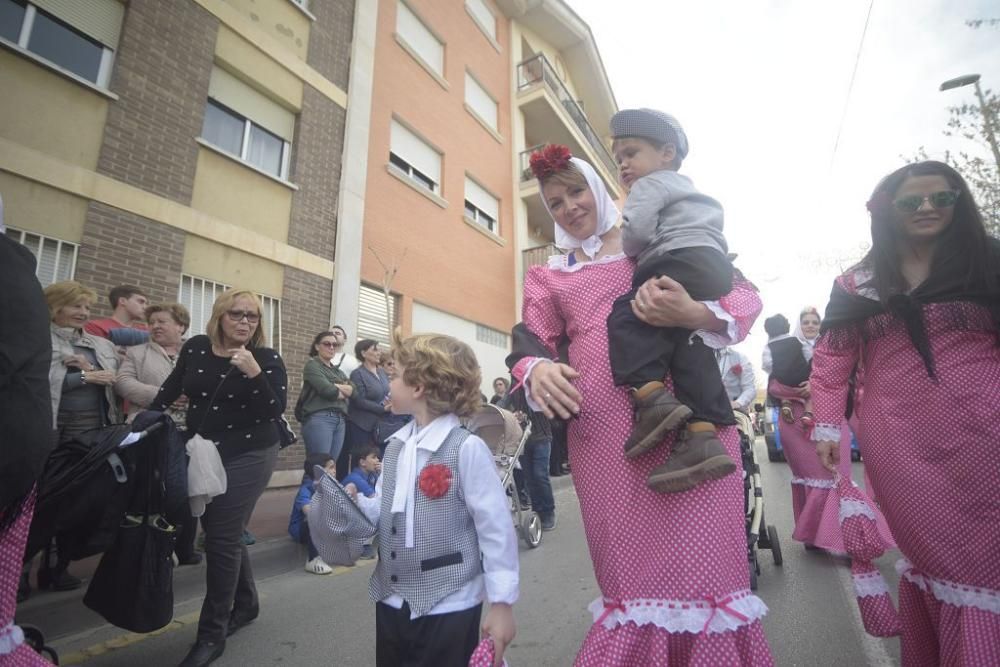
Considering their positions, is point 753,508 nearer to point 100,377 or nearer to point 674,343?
point 674,343

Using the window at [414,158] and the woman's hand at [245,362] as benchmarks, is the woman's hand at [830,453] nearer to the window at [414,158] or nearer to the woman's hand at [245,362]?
the woman's hand at [245,362]

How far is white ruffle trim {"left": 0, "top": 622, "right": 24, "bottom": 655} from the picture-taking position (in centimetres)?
135

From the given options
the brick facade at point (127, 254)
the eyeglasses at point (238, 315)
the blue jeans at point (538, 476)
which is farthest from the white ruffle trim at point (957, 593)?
the brick facade at point (127, 254)

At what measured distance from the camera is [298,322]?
8.33 m

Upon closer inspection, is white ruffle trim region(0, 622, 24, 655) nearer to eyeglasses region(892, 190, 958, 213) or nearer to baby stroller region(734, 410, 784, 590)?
eyeglasses region(892, 190, 958, 213)

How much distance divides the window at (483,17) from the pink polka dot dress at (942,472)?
15.4 meters

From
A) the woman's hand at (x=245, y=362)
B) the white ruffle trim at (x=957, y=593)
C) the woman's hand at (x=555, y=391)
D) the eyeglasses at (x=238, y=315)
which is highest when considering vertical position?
the eyeglasses at (x=238, y=315)

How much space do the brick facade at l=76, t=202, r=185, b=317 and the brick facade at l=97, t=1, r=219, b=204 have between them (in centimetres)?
53

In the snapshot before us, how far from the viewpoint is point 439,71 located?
42.0ft

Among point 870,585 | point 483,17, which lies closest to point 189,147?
point 870,585

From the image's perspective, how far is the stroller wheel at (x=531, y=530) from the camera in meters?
5.13

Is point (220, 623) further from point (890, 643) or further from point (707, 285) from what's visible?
point (890, 643)

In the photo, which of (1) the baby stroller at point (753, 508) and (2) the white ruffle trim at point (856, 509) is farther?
(1) the baby stroller at point (753, 508)

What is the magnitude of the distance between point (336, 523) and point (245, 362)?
1484 mm
